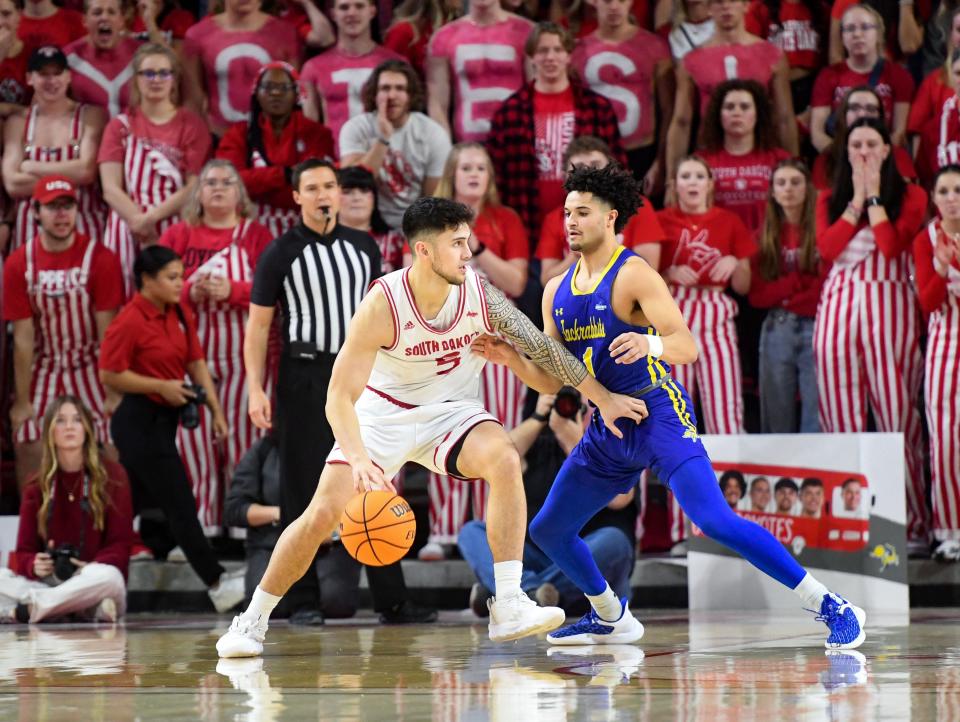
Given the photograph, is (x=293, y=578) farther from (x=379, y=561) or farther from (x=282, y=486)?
Answer: (x=282, y=486)

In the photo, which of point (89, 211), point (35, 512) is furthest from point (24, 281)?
point (35, 512)

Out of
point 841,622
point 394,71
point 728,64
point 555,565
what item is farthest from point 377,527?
point 728,64

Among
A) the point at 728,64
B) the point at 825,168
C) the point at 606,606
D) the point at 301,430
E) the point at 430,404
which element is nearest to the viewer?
the point at 430,404

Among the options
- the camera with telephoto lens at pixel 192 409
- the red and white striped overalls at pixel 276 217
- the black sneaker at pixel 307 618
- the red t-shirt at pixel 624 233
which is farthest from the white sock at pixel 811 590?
the red and white striped overalls at pixel 276 217

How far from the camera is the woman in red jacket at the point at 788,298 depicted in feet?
27.7

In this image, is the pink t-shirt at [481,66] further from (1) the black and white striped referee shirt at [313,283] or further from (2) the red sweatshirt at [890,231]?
(2) the red sweatshirt at [890,231]

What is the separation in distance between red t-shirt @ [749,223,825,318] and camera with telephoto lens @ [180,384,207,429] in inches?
126

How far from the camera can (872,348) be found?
26.7ft

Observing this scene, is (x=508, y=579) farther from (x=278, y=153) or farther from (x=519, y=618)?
(x=278, y=153)

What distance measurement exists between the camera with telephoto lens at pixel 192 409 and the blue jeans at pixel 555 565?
1731mm

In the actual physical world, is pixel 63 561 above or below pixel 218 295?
below

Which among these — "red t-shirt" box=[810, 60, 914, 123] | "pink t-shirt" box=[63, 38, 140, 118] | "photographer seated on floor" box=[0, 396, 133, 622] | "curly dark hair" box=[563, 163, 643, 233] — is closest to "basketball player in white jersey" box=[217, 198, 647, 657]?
"curly dark hair" box=[563, 163, 643, 233]

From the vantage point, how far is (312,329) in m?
7.34

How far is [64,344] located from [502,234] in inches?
113
